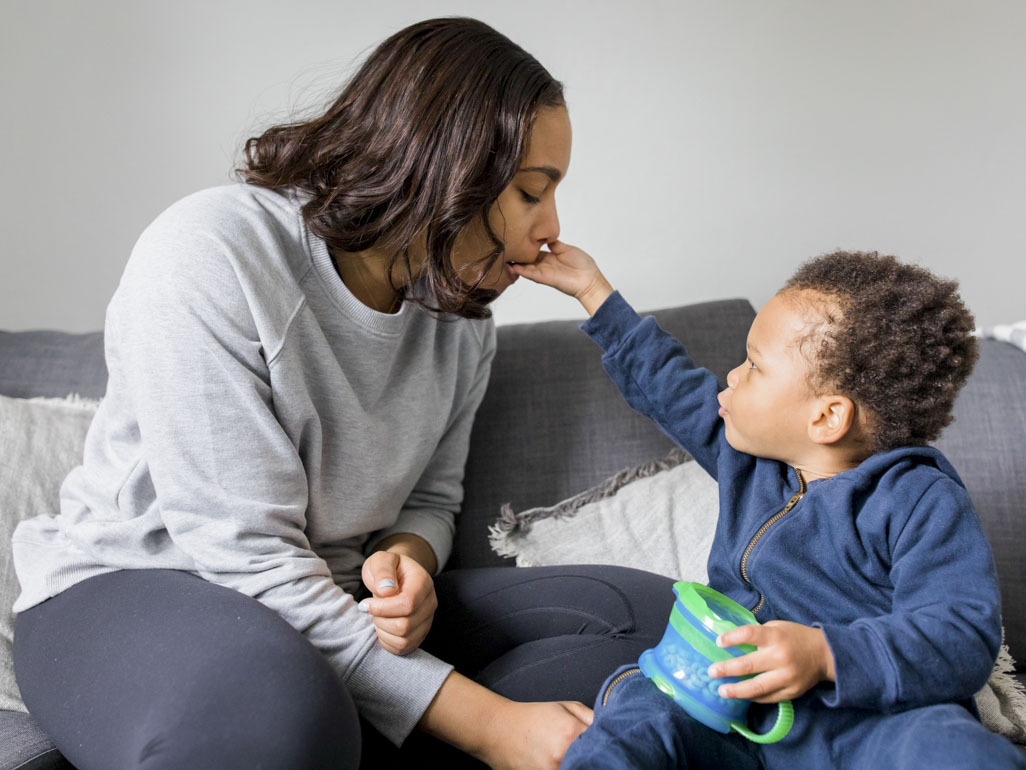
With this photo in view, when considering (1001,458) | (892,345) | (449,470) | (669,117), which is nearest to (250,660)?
(449,470)

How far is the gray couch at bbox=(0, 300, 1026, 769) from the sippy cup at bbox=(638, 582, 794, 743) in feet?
2.22

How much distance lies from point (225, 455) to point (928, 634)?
77 centimetres

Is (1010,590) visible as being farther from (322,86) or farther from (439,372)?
(322,86)

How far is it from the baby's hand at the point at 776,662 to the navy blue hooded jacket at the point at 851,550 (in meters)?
0.02

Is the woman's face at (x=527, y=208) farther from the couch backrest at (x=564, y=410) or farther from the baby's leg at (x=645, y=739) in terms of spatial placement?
the baby's leg at (x=645, y=739)

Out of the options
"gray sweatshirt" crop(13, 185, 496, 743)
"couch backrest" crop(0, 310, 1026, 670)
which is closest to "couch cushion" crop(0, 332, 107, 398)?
"couch backrest" crop(0, 310, 1026, 670)

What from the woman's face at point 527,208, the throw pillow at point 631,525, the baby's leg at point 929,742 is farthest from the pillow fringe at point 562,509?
the baby's leg at point 929,742

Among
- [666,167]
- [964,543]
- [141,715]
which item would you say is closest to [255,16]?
[666,167]

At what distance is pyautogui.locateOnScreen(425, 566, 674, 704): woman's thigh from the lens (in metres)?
1.22

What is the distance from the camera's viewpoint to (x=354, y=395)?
124 cm

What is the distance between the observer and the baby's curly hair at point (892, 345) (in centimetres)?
105

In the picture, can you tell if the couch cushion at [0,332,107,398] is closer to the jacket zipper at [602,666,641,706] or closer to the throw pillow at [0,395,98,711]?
the throw pillow at [0,395,98,711]

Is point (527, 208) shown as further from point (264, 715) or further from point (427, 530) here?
point (264, 715)

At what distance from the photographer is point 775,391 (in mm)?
1105
